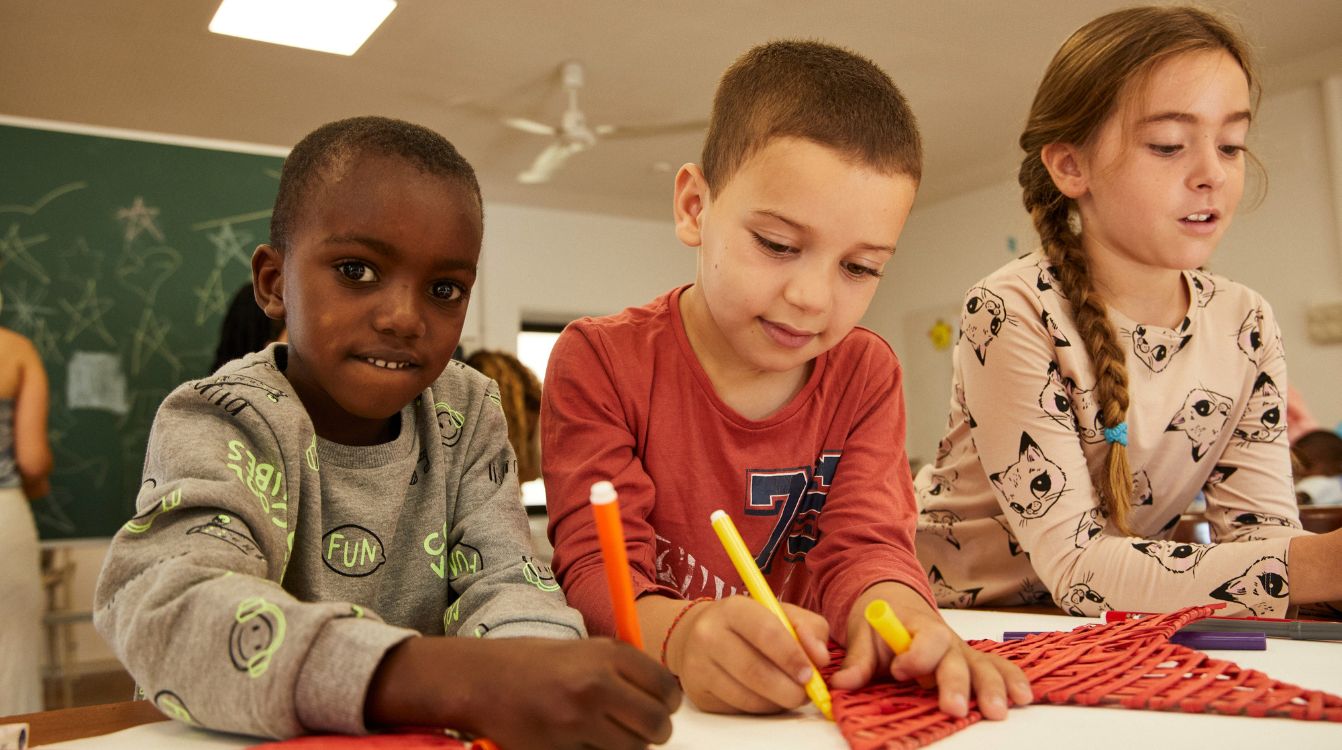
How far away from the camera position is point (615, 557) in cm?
47

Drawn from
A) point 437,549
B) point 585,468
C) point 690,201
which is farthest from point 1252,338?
point 437,549

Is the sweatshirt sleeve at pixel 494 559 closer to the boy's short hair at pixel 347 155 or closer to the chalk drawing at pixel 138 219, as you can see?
the boy's short hair at pixel 347 155

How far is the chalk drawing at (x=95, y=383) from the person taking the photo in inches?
159

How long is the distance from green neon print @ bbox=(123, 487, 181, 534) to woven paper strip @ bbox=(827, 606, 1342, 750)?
0.39 metres

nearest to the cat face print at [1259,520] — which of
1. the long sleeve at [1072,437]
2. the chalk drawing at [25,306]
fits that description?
the long sleeve at [1072,437]

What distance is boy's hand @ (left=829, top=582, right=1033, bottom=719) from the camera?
0.54 meters

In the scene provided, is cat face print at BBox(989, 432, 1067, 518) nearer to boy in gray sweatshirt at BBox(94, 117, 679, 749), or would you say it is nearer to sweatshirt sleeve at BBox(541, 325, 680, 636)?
sweatshirt sleeve at BBox(541, 325, 680, 636)

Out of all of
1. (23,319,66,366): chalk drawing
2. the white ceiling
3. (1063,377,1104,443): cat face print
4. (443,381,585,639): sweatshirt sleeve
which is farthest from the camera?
(23,319,66,366): chalk drawing

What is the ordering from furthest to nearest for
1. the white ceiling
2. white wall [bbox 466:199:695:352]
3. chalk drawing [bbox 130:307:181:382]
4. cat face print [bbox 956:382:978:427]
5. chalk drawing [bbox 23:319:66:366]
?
white wall [bbox 466:199:695:352]
chalk drawing [bbox 130:307:181:382]
chalk drawing [bbox 23:319:66:366]
the white ceiling
cat face print [bbox 956:382:978:427]

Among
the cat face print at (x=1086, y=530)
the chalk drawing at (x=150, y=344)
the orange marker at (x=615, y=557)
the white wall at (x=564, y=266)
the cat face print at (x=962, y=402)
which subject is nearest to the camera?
the orange marker at (x=615, y=557)

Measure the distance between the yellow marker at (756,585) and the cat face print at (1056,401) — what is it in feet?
2.01

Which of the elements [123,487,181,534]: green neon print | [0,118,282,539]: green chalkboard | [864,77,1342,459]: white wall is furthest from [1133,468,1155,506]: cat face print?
[0,118,282,539]: green chalkboard

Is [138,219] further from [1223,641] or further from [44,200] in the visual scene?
[1223,641]

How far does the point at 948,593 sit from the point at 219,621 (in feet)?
3.05
